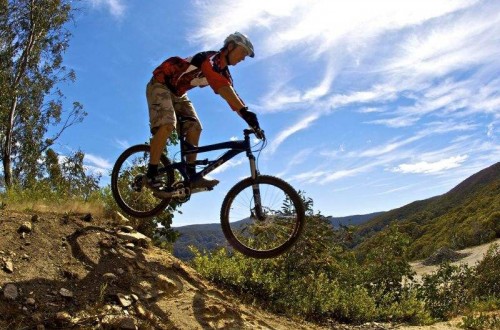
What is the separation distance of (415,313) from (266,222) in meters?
3.50

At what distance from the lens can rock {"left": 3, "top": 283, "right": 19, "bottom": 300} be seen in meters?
4.89

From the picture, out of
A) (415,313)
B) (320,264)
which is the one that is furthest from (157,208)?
(415,313)

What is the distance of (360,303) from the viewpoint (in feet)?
25.3

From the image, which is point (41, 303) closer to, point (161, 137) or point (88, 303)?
point (88, 303)

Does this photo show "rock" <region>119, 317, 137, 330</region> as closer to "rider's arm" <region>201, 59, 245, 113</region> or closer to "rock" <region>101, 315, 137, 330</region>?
"rock" <region>101, 315, 137, 330</region>

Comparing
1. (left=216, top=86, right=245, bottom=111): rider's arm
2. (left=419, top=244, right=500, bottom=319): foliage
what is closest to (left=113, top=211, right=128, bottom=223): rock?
(left=216, top=86, right=245, bottom=111): rider's arm

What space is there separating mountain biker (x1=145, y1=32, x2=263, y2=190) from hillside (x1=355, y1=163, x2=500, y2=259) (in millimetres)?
5203

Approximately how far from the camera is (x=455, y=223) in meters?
71.4

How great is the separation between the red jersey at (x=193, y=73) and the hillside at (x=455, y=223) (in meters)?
5.57

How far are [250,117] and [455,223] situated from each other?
241 feet

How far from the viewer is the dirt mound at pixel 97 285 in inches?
194

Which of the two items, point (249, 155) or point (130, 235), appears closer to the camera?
point (249, 155)

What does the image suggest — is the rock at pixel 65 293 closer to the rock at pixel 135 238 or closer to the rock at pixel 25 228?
the rock at pixel 25 228

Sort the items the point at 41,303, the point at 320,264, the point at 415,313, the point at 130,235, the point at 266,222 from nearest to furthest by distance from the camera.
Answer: the point at 41,303 → the point at 266,222 → the point at 130,235 → the point at 415,313 → the point at 320,264
